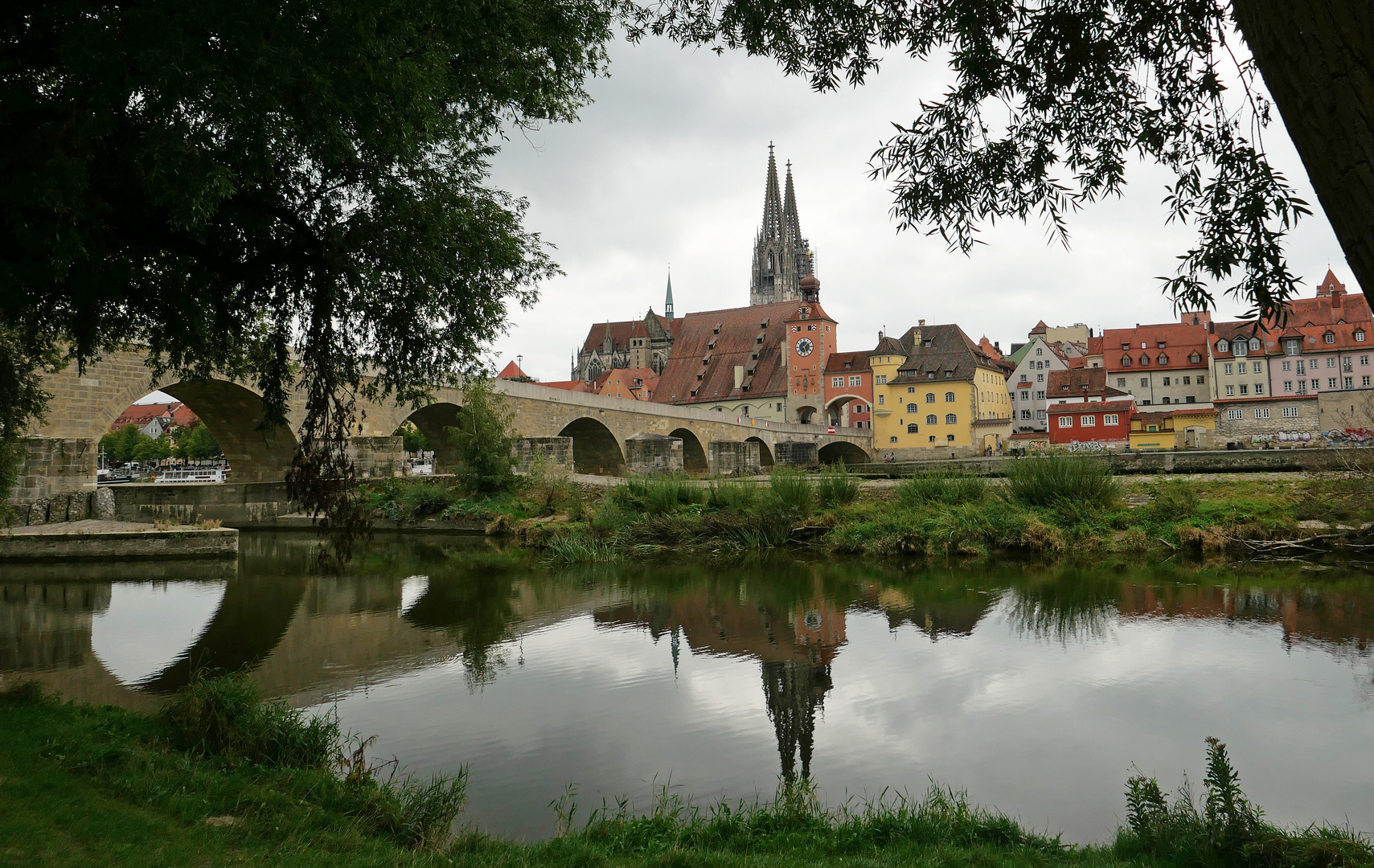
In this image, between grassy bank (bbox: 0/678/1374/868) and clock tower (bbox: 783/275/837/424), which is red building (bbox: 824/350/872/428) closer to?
clock tower (bbox: 783/275/837/424)

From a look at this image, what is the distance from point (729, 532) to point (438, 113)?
11655 millimetres

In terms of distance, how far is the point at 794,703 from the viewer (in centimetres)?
620

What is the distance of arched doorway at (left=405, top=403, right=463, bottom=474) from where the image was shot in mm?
28547

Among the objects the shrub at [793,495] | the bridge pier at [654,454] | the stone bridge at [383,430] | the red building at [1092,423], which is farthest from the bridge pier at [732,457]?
the red building at [1092,423]

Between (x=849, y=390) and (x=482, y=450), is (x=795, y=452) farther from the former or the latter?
(x=849, y=390)

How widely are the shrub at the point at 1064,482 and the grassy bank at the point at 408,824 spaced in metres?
12.1

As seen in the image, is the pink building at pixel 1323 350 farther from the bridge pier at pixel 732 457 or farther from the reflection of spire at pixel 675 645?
the reflection of spire at pixel 675 645

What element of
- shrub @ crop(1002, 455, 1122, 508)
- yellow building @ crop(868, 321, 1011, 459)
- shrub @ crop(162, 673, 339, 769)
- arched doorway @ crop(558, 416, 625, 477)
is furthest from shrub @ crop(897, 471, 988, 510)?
yellow building @ crop(868, 321, 1011, 459)

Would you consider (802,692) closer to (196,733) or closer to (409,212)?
(196,733)

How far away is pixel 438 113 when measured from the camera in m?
5.90

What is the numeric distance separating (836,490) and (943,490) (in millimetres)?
2112

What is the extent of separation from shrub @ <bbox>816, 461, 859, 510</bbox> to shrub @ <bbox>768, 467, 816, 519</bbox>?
0.30 metres

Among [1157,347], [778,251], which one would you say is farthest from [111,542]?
[778,251]

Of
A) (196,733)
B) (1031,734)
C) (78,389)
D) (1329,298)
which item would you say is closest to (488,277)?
(196,733)
